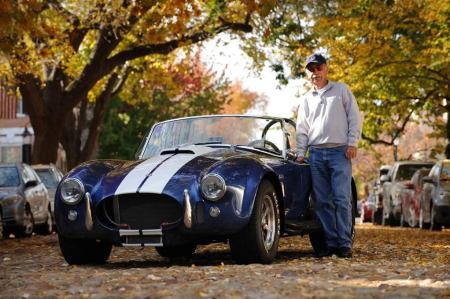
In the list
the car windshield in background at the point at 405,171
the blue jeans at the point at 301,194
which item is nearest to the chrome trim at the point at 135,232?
the blue jeans at the point at 301,194

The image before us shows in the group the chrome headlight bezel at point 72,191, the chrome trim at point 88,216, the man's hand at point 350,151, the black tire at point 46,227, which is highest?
the man's hand at point 350,151

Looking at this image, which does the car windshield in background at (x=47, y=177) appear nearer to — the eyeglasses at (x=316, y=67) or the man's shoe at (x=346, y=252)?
the eyeglasses at (x=316, y=67)

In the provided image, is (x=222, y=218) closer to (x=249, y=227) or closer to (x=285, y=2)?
(x=249, y=227)

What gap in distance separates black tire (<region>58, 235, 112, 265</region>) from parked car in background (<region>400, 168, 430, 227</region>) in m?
14.6

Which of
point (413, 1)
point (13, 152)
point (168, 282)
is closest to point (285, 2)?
point (413, 1)

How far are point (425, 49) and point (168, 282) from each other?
891 inches

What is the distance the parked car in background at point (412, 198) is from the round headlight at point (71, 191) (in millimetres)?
15185

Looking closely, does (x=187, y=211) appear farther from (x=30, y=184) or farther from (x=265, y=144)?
(x=30, y=184)

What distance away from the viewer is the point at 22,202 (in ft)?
69.6

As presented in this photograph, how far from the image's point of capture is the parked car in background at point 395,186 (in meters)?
29.2

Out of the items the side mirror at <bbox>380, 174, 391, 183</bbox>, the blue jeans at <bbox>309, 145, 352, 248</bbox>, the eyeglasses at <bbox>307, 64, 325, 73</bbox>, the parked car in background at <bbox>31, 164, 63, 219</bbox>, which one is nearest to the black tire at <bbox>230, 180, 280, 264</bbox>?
the blue jeans at <bbox>309, 145, 352, 248</bbox>

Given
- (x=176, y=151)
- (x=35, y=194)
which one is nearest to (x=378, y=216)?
(x=35, y=194)

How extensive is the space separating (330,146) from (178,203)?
2.19 meters

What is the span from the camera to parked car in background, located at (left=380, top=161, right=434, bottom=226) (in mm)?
29234
